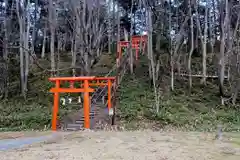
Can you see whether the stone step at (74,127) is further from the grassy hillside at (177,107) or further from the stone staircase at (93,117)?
the grassy hillside at (177,107)

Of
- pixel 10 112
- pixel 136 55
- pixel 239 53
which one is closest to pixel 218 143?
pixel 239 53

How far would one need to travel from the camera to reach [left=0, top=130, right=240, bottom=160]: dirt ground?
7.56 metres

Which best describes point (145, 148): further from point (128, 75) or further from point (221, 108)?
point (128, 75)

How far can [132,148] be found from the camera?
862 centimetres

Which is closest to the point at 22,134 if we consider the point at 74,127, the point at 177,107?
the point at 74,127

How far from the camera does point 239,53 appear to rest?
16781mm

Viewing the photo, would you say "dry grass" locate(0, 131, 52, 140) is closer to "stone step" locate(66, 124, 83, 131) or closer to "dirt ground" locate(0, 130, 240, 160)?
"stone step" locate(66, 124, 83, 131)

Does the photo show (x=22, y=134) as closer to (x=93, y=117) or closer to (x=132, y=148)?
(x=93, y=117)

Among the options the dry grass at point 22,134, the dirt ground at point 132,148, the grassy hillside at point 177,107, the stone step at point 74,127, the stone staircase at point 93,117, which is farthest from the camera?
the grassy hillside at point 177,107

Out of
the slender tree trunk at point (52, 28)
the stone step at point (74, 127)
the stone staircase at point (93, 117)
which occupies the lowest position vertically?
the stone step at point (74, 127)

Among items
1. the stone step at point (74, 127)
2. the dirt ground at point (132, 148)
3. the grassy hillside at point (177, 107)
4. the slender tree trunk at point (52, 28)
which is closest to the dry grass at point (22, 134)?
the stone step at point (74, 127)

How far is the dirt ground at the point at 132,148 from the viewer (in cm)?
756

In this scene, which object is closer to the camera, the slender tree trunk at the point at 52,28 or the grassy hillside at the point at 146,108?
the grassy hillside at the point at 146,108

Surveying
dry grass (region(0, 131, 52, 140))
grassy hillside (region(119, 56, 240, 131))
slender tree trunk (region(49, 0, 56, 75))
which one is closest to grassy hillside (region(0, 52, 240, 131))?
grassy hillside (region(119, 56, 240, 131))
